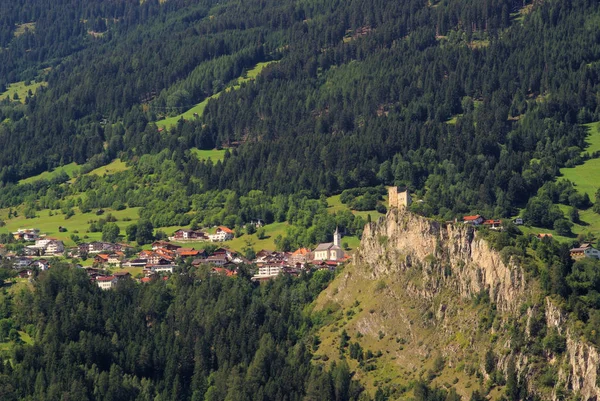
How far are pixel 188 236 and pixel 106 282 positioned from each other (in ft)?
80.0

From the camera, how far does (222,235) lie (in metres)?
187

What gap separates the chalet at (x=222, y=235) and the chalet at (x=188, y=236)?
4.07ft

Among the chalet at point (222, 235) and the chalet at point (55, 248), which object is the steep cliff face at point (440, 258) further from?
the chalet at point (55, 248)

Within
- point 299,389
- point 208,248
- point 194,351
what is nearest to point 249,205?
point 208,248

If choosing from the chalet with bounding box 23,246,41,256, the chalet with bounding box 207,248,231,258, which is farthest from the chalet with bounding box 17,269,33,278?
the chalet with bounding box 207,248,231,258

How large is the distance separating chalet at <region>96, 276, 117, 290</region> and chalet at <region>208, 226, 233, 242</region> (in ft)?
70.4

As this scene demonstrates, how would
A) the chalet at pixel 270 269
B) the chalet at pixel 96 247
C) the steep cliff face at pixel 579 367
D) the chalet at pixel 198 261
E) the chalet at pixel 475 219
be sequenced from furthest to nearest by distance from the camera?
the chalet at pixel 96 247
the chalet at pixel 198 261
the chalet at pixel 270 269
the chalet at pixel 475 219
the steep cliff face at pixel 579 367

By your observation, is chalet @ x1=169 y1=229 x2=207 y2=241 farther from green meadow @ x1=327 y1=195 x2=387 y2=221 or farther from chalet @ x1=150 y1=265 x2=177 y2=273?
green meadow @ x1=327 y1=195 x2=387 y2=221

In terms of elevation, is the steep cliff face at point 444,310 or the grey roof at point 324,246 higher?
the grey roof at point 324,246

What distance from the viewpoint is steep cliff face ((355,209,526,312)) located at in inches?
5094

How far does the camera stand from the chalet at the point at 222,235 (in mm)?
186375

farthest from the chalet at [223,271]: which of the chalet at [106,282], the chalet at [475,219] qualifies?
the chalet at [475,219]

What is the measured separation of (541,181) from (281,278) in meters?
45.1

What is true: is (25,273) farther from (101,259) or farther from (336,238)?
(336,238)
